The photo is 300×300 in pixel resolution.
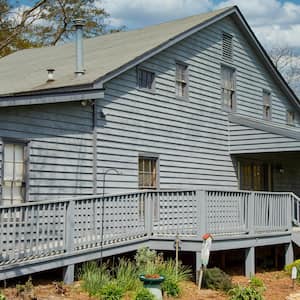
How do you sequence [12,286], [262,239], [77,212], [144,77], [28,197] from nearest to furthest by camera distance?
[12,286]
[77,212]
[28,197]
[262,239]
[144,77]

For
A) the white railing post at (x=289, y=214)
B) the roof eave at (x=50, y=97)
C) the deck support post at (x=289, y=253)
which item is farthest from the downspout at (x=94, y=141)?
the deck support post at (x=289, y=253)

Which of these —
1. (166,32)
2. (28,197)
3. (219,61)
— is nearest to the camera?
(28,197)

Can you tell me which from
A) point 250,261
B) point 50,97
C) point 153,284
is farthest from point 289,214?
point 50,97

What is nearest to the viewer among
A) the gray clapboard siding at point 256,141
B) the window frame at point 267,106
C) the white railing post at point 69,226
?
the white railing post at point 69,226

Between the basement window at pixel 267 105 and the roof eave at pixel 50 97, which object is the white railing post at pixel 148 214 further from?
the basement window at pixel 267 105

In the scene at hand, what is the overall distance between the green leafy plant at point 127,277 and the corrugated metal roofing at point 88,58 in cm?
407

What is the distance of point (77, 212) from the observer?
10578 millimetres

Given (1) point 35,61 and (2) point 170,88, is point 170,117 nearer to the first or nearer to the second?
(2) point 170,88

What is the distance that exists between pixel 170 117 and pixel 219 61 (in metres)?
3.47

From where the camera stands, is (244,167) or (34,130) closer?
(34,130)

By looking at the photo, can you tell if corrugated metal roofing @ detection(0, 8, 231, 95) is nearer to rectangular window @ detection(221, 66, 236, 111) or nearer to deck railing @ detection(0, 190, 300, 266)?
rectangular window @ detection(221, 66, 236, 111)

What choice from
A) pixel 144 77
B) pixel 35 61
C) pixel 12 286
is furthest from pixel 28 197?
pixel 35 61

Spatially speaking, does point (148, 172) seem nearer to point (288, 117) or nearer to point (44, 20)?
point (288, 117)

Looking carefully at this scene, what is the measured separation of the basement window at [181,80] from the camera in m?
16.7
